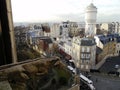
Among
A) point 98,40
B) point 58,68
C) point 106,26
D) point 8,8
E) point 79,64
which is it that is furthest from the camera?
point 106,26

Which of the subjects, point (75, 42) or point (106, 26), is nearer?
point (75, 42)

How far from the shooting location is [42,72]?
547 centimetres

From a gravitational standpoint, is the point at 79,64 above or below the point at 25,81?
below

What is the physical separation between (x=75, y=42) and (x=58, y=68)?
868 inches

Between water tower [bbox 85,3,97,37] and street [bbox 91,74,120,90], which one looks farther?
water tower [bbox 85,3,97,37]

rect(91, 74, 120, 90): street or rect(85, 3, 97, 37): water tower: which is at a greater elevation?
rect(85, 3, 97, 37): water tower

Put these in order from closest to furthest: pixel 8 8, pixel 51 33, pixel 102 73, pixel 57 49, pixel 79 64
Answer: pixel 8 8 < pixel 102 73 < pixel 79 64 < pixel 57 49 < pixel 51 33

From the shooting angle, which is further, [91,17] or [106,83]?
[91,17]

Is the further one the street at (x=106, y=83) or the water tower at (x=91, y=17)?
the water tower at (x=91, y=17)

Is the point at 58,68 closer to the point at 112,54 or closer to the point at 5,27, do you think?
the point at 5,27

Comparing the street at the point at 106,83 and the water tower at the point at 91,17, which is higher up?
the water tower at the point at 91,17

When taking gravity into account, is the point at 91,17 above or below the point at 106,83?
above

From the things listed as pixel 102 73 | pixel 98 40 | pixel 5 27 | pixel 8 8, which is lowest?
pixel 102 73

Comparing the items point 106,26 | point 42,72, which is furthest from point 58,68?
point 106,26
